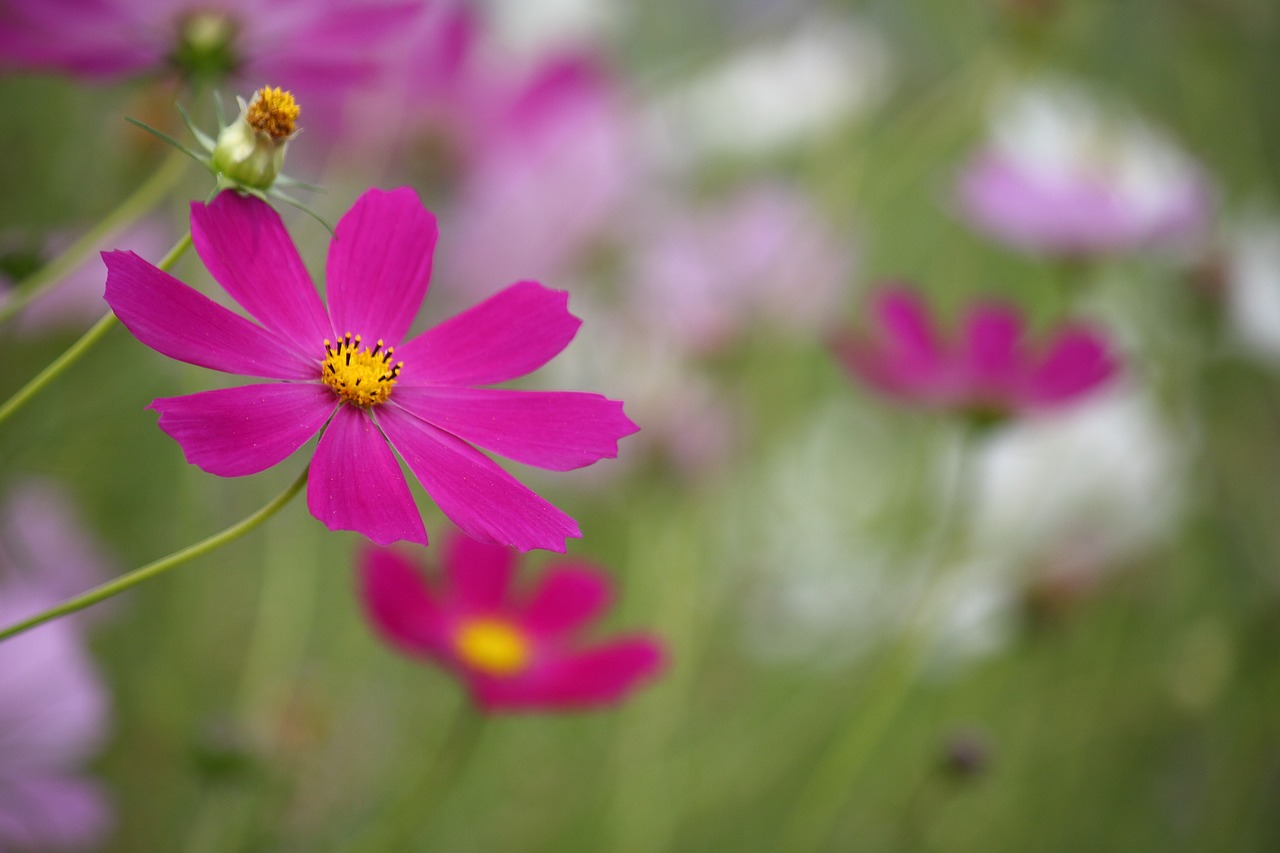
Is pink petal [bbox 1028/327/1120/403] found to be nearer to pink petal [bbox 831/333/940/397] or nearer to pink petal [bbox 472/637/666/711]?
pink petal [bbox 831/333/940/397]

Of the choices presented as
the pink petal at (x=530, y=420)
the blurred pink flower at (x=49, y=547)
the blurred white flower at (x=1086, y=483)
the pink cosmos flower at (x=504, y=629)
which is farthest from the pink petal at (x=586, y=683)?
the blurred white flower at (x=1086, y=483)

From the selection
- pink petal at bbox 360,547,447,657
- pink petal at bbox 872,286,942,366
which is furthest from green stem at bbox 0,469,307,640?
pink petal at bbox 872,286,942,366

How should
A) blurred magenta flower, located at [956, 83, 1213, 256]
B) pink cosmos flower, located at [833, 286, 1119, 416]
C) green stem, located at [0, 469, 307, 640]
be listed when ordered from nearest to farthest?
green stem, located at [0, 469, 307, 640] → pink cosmos flower, located at [833, 286, 1119, 416] → blurred magenta flower, located at [956, 83, 1213, 256]

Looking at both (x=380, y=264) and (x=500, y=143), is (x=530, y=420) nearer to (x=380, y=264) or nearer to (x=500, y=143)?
(x=380, y=264)

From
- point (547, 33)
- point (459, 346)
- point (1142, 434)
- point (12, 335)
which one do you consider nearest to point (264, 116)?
point (459, 346)

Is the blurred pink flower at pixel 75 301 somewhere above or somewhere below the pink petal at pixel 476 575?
above

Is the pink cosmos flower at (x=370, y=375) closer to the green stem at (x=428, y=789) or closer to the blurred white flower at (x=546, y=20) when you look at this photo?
the green stem at (x=428, y=789)

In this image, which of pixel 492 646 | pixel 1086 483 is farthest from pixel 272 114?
pixel 1086 483
